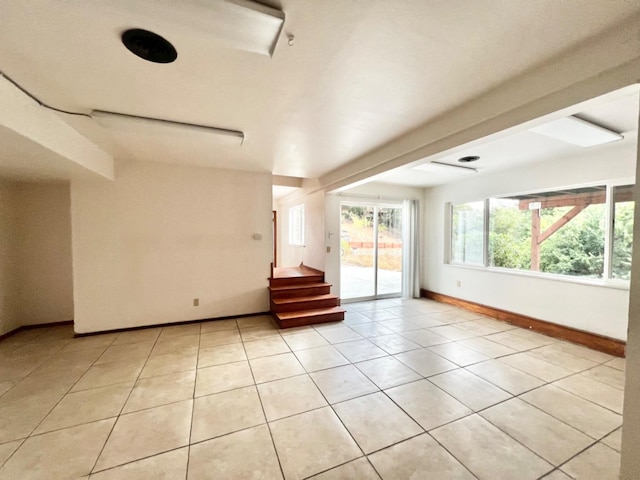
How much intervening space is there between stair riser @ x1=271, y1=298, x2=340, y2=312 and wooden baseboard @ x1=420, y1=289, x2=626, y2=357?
269cm

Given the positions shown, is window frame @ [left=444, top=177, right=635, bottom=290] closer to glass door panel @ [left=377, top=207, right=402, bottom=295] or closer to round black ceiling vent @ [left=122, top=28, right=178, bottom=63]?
glass door panel @ [left=377, top=207, right=402, bottom=295]

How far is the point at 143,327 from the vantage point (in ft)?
12.5

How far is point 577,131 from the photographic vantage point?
2.48 metres

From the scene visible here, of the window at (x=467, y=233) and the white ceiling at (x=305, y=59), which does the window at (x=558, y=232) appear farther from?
the white ceiling at (x=305, y=59)

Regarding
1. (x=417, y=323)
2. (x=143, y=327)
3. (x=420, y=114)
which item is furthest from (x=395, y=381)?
(x=143, y=327)

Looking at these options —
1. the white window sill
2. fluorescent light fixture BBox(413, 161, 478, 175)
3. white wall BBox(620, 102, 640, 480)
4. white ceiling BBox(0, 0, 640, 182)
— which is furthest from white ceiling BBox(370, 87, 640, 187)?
the white window sill

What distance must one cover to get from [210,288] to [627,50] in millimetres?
4827

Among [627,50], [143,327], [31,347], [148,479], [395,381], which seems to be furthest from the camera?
[143,327]

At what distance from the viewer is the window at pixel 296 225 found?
6.37 metres

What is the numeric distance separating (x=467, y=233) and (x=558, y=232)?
1479 millimetres

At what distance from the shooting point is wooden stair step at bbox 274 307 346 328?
3865 mm

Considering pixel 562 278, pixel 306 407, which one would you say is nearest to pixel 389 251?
pixel 562 278

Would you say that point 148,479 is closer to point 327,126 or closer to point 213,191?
point 327,126

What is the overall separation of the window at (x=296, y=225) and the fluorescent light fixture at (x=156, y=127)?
364 centimetres
